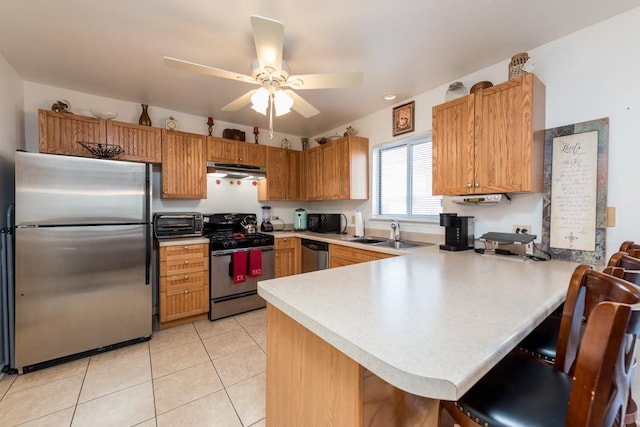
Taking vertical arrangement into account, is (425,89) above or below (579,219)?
above

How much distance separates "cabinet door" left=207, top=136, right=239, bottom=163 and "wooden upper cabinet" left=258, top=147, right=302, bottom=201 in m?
0.49

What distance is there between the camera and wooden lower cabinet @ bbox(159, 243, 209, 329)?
108 inches

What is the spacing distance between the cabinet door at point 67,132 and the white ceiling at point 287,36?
1.23 ft

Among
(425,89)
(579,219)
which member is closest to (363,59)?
(425,89)

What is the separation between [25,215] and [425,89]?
145 inches

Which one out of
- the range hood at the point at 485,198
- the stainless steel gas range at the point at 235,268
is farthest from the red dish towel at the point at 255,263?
the range hood at the point at 485,198

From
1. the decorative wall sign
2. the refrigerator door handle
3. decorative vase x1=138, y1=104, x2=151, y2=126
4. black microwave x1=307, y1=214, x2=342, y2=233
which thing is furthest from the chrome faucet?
decorative vase x1=138, y1=104, x2=151, y2=126

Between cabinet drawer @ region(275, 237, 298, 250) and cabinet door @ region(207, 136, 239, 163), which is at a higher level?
cabinet door @ region(207, 136, 239, 163)

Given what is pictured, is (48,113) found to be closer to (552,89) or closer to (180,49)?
(180,49)

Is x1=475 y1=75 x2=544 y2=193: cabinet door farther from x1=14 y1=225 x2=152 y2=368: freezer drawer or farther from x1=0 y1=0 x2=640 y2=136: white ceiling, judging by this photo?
x1=14 y1=225 x2=152 y2=368: freezer drawer

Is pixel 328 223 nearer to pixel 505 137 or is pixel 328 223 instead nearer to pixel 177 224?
pixel 177 224

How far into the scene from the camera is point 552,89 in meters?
1.91

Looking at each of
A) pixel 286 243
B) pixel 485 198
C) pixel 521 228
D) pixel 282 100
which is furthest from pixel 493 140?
pixel 286 243

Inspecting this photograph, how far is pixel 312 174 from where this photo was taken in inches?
157
